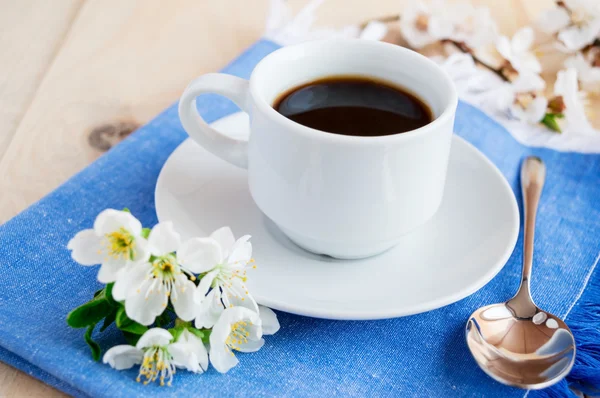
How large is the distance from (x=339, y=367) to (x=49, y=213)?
48 cm

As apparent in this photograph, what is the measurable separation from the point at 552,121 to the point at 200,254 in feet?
2.83

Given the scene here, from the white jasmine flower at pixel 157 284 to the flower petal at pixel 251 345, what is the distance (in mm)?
96

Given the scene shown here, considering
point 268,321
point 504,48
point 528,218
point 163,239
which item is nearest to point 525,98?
point 504,48

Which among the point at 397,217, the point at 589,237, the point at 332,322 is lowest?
the point at 589,237

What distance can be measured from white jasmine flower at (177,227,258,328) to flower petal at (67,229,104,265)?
0.09 m

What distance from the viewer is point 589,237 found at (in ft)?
3.54

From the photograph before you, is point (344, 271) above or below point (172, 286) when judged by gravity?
Result: below

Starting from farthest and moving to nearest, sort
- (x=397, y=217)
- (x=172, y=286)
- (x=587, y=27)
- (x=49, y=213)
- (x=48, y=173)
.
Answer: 1. (x=587, y=27)
2. (x=48, y=173)
3. (x=49, y=213)
4. (x=397, y=217)
5. (x=172, y=286)

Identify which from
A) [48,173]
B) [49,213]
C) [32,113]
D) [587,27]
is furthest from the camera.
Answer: [587,27]

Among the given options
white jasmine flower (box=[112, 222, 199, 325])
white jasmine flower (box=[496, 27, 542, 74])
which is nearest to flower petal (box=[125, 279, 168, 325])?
white jasmine flower (box=[112, 222, 199, 325])

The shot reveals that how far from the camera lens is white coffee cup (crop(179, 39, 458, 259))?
796 millimetres

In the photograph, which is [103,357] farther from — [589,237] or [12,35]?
[12,35]

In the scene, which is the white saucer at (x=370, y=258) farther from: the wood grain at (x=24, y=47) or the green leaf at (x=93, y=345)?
the wood grain at (x=24, y=47)

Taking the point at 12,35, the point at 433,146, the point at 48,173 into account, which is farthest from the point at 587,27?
the point at 12,35
